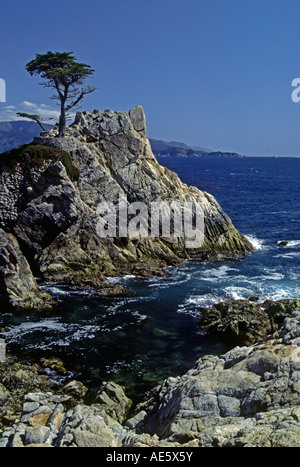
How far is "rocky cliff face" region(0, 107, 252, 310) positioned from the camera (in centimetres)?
4422

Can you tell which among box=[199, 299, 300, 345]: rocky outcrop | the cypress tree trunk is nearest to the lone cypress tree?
the cypress tree trunk

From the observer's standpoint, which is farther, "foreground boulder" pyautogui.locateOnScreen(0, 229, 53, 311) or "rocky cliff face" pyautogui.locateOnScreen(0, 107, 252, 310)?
"rocky cliff face" pyautogui.locateOnScreen(0, 107, 252, 310)

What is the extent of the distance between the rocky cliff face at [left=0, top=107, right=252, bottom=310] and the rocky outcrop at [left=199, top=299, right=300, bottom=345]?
40.6ft

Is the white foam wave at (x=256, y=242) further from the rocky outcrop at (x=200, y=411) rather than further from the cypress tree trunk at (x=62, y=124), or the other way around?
the rocky outcrop at (x=200, y=411)

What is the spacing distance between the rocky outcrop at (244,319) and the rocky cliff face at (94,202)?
12388 mm

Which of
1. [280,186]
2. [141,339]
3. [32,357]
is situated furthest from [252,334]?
[280,186]

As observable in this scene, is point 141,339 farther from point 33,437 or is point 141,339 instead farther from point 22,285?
point 33,437

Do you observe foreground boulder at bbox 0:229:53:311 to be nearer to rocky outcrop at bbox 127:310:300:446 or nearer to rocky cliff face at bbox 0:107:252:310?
rocky cliff face at bbox 0:107:252:310

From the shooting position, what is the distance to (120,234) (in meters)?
48.2

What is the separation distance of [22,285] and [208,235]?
1096 inches

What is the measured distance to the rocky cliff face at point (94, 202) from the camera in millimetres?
44219

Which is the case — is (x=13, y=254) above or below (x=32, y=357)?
above

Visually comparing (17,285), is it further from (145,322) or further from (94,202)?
(94,202)

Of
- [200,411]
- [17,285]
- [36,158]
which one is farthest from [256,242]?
[200,411]
